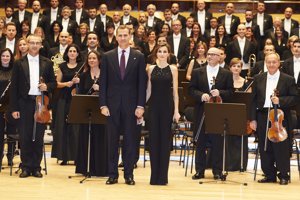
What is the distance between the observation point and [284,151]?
6.89m

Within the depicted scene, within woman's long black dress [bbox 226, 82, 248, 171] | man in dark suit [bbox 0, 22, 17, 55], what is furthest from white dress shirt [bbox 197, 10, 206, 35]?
woman's long black dress [bbox 226, 82, 248, 171]

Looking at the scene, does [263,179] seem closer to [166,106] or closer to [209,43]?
[166,106]

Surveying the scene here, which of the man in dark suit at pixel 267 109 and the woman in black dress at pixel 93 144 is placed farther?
the woman in black dress at pixel 93 144

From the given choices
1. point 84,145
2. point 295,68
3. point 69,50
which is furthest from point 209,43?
point 84,145

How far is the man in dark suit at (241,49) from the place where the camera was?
10.9 meters

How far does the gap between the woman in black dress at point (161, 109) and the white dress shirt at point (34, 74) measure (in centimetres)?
109

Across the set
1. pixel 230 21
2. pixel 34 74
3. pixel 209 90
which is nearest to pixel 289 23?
pixel 230 21

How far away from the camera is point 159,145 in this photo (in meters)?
6.68

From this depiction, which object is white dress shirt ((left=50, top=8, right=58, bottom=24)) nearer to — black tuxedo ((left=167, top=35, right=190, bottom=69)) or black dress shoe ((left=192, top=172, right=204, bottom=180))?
black tuxedo ((left=167, top=35, right=190, bottom=69))

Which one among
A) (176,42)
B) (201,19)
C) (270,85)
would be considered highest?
(201,19)

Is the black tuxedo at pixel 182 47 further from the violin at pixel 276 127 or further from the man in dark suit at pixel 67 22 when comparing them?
the violin at pixel 276 127

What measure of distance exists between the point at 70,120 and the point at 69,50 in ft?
3.93

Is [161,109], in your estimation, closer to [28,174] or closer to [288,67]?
[28,174]

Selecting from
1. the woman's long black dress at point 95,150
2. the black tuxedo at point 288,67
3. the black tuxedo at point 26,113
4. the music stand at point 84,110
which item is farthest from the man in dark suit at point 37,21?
the music stand at point 84,110
